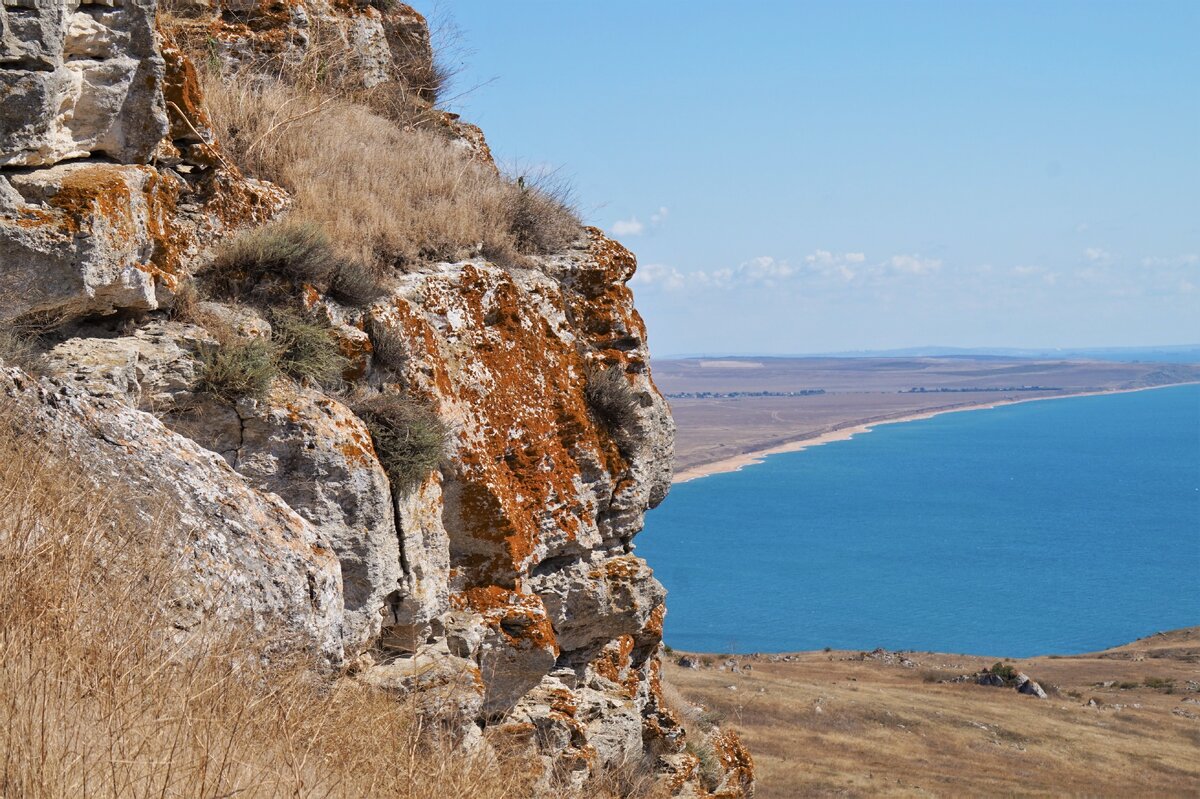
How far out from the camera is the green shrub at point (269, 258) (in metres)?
6.40

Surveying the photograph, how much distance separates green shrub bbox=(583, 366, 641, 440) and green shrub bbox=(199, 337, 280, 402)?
3650 mm

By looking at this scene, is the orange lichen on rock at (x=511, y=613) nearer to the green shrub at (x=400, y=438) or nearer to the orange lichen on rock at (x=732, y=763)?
the green shrub at (x=400, y=438)

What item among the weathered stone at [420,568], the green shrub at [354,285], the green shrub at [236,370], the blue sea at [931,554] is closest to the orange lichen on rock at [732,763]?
the weathered stone at [420,568]

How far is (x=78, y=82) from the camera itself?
555cm

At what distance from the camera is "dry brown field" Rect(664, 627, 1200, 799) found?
3127 cm

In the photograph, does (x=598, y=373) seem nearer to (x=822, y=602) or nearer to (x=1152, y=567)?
(x=822, y=602)

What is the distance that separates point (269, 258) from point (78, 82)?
1.40 metres

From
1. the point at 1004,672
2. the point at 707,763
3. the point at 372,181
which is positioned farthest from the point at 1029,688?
the point at 372,181

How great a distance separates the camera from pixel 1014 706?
43531 mm

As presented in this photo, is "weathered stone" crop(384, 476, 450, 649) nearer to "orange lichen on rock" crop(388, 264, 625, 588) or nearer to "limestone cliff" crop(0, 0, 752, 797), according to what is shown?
"limestone cliff" crop(0, 0, 752, 797)

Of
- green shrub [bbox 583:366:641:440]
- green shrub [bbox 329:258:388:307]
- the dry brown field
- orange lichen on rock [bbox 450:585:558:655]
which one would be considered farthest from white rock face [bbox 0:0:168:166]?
the dry brown field

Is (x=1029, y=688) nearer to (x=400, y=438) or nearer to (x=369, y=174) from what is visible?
(x=369, y=174)

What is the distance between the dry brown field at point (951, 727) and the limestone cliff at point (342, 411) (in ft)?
52.2

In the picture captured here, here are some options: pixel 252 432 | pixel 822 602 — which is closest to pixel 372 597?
pixel 252 432
